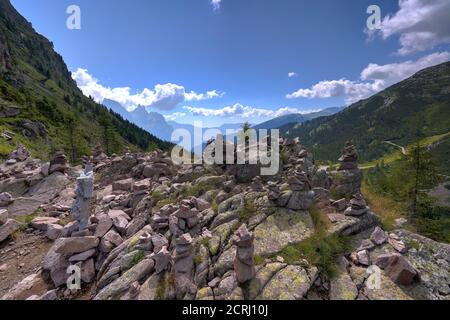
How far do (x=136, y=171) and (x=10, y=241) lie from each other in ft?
51.6

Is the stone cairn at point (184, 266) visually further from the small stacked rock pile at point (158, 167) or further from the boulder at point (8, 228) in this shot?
the small stacked rock pile at point (158, 167)

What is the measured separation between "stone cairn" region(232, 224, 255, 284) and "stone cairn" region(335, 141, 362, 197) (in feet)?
44.8

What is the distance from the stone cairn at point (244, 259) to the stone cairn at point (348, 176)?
538 inches

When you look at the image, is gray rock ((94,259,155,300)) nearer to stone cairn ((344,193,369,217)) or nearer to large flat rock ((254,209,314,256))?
large flat rock ((254,209,314,256))

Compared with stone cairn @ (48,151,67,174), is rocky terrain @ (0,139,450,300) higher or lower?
lower

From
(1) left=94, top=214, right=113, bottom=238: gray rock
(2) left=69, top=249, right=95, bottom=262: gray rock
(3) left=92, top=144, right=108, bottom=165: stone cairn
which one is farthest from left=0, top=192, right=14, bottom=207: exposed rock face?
(3) left=92, top=144, right=108, bottom=165: stone cairn

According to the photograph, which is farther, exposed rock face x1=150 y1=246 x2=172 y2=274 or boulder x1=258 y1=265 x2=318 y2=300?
exposed rock face x1=150 y1=246 x2=172 y2=274

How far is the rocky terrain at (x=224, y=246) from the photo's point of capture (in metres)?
12.9

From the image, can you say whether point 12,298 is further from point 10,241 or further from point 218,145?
point 218,145

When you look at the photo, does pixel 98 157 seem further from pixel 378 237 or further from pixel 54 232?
pixel 378 237

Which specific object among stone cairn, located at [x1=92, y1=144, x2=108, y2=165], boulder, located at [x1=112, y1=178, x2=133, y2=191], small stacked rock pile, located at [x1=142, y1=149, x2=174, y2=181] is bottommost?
boulder, located at [x1=112, y1=178, x2=133, y2=191]

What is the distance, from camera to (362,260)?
14109mm

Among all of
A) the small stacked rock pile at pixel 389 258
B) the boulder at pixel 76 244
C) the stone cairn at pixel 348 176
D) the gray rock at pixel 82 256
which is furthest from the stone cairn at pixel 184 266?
the stone cairn at pixel 348 176

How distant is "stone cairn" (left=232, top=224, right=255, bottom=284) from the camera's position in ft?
42.8
